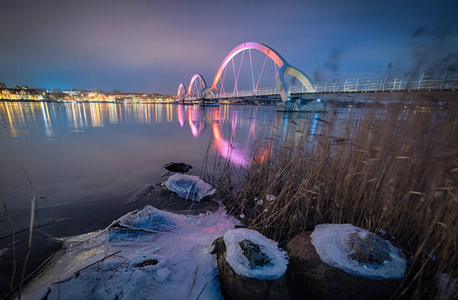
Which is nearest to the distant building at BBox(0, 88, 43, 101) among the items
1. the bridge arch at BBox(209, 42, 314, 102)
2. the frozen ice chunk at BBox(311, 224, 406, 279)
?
the bridge arch at BBox(209, 42, 314, 102)

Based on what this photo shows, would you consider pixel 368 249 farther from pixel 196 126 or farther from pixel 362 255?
pixel 196 126

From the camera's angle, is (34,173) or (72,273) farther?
(34,173)

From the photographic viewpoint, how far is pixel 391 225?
2404 mm

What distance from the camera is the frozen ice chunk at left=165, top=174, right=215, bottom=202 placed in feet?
13.4

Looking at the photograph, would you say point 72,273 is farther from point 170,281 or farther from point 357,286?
point 357,286

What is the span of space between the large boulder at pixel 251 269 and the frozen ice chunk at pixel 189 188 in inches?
83.4

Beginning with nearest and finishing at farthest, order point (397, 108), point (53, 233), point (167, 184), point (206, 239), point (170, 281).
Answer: point (170, 281) → point (206, 239) → point (53, 233) → point (397, 108) → point (167, 184)

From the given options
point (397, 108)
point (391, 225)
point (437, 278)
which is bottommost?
point (391, 225)

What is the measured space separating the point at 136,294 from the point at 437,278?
8.42 ft

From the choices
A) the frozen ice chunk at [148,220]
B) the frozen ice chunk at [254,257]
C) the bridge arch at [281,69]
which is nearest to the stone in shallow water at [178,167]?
the frozen ice chunk at [148,220]

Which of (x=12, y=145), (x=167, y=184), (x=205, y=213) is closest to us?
(x=205, y=213)

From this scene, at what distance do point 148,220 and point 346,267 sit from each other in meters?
2.58

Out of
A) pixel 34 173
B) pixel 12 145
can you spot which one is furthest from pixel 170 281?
pixel 12 145

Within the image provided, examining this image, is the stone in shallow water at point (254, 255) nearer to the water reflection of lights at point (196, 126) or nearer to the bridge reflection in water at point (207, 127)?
the bridge reflection in water at point (207, 127)
